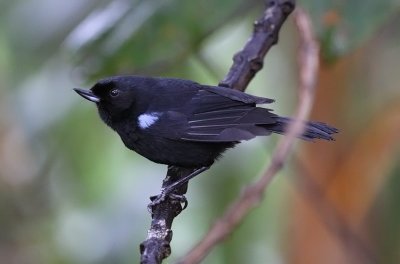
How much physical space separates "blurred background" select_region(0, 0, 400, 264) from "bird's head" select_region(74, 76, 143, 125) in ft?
1.71

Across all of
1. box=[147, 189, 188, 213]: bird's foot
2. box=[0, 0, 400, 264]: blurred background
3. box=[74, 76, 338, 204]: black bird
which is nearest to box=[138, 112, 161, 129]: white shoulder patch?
box=[74, 76, 338, 204]: black bird

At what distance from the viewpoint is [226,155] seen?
4098mm

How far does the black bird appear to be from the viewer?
2.67m

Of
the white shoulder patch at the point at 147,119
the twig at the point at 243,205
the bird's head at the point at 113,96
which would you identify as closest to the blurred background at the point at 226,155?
the bird's head at the point at 113,96

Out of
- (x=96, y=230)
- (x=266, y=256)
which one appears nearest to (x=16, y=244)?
(x=96, y=230)

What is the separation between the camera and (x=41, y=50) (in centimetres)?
378

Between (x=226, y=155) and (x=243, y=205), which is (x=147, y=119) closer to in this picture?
(x=226, y=155)

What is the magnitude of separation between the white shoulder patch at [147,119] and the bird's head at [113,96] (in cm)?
9

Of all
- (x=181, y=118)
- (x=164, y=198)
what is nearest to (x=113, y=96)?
(x=181, y=118)

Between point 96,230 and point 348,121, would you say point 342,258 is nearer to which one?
point 348,121

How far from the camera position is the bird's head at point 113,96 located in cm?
293

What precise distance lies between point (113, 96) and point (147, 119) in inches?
6.7

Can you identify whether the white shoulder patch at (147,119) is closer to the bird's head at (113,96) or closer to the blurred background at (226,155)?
the bird's head at (113,96)

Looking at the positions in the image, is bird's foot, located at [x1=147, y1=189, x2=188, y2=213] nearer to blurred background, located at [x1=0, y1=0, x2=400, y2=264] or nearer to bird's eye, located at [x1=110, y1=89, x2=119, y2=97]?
bird's eye, located at [x1=110, y1=89, x2=119, y2=97]
